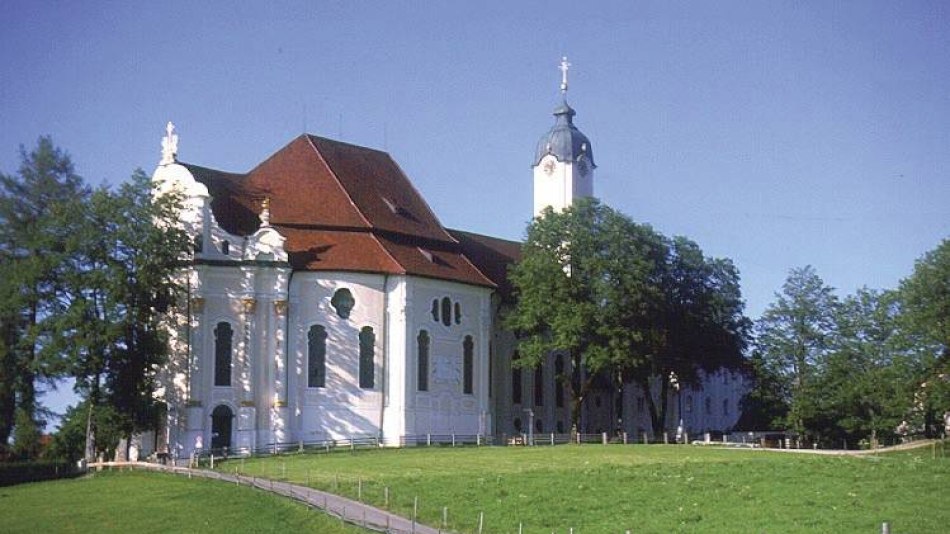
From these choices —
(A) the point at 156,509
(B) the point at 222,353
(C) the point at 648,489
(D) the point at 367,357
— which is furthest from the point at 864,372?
(A) the point at 156,509

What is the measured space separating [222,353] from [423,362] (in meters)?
11.0

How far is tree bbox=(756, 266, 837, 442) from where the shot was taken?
7725 centimetres

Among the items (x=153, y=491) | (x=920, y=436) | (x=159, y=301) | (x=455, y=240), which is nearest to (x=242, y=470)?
(x=153, y=491)

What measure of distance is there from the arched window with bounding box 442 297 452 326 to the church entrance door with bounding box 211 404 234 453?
13.4 metres

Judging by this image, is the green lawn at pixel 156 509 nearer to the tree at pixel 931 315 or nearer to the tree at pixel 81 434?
the tree at pixel 81 434

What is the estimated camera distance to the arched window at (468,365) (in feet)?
243

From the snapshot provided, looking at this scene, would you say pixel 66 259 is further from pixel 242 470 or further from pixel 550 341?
pixel 550 341

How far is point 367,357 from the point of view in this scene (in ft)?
228

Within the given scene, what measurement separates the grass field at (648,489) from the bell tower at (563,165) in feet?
113

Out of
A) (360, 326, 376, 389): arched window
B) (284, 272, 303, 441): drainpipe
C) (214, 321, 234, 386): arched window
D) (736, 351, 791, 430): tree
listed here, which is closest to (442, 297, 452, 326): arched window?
(360, 326, 376, 389): arched window

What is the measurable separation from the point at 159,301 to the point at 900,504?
3810cm

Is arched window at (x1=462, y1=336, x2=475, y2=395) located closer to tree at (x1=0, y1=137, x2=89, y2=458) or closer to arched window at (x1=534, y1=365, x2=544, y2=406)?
arched window at (x1=534, y1=365, x2=544, y2=406)

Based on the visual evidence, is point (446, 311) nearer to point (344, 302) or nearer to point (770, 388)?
point (344, 302)

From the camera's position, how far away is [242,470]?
53.2m
